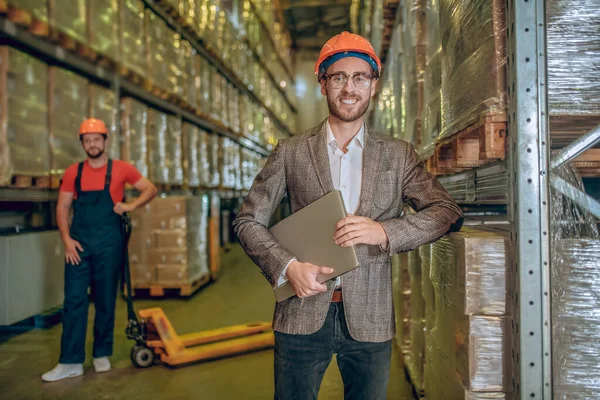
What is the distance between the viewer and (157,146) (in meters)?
6.66

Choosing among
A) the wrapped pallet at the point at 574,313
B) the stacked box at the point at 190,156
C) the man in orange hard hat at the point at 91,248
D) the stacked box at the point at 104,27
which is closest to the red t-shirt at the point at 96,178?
the man in orange hard hat at the point at 91,248

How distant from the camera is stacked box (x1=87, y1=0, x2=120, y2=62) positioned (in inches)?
192

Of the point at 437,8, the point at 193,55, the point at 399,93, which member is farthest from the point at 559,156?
the point at 193,55

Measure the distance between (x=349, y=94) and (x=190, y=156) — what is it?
674 cm

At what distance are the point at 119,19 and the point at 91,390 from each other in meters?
3.83

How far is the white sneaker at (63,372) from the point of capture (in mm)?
3443

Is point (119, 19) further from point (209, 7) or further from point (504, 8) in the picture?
point (504, 8)

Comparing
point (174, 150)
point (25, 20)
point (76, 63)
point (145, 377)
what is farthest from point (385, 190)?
point (174, 150)

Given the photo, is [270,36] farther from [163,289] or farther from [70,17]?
[70,17]

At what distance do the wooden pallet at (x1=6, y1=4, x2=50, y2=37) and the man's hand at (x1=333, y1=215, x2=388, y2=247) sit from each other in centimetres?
350

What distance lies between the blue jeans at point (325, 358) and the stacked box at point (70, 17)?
12.6 feet

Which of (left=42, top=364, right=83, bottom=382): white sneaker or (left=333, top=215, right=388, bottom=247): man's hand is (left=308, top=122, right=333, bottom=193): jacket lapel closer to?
(left=333, top=215, right=388, bottom=247): man's hand

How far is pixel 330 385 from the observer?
3.35m

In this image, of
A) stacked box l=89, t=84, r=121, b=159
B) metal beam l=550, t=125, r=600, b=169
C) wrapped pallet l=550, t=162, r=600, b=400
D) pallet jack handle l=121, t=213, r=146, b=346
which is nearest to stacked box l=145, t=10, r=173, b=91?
stacked box l=89, t=84, r=121, b=159
